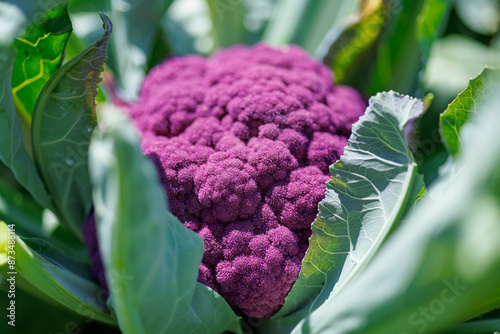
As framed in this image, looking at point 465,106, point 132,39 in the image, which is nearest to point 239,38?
point 132,39

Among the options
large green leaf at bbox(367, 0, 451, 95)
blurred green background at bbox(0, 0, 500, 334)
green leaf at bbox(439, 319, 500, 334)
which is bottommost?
green leaf at bbox(439, 319, 500, 334)

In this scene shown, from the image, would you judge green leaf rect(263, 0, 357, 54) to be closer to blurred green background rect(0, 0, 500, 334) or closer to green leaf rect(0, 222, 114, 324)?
blurred green background rect(0, 0, 500, 334)

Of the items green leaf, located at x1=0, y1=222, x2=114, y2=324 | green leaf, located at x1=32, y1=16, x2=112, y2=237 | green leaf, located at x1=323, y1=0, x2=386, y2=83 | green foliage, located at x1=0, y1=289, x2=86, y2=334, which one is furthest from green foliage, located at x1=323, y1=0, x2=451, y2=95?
green foliage, located at x1=0, y1=289, x2=86, y2=334

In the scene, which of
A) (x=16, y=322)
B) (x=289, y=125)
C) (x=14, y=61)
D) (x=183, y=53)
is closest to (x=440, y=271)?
(x=289, y=125)

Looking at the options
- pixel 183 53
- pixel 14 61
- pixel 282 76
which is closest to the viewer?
pixel 14 61

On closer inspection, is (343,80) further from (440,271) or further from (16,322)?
(16,322)

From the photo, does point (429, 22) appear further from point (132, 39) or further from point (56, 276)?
point (56, 276)

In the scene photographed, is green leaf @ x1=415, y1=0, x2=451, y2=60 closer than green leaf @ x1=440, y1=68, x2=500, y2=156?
No
